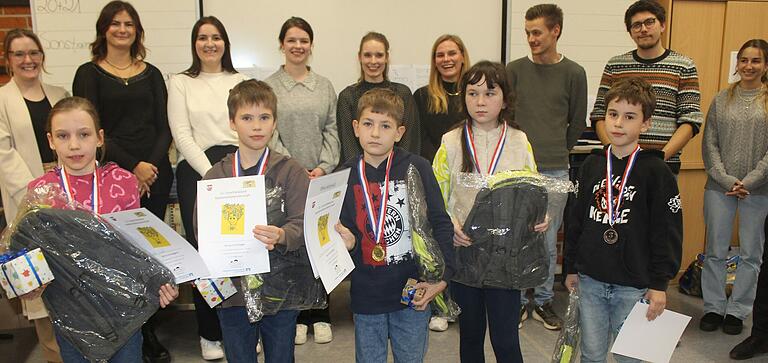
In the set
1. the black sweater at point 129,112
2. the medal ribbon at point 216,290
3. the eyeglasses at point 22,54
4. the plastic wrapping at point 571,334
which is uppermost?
the eyeglasses at point 22,54

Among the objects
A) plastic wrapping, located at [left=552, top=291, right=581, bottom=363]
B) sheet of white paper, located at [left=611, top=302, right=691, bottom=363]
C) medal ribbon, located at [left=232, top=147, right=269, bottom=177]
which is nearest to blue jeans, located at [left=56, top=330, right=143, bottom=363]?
medal ribbon, located at [left=232, top=147, right=269, bottom=177]

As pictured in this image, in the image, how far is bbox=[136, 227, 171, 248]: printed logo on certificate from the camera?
1798 mm

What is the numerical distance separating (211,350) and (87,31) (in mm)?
2487

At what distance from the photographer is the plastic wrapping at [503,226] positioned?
6.79ft

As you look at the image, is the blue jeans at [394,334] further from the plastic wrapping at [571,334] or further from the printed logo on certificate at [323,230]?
the plastic wrapping at [571,334]

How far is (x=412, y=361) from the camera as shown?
2033mm

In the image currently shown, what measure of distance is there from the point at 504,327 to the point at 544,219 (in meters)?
0.45

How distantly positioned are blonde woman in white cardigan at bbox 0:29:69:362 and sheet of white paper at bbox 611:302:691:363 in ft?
8.62

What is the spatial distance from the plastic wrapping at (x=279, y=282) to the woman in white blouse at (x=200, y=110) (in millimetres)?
1036

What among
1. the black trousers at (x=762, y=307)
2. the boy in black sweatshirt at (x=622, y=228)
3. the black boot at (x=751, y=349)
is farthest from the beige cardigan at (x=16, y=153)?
the black trousers at (x=762, y=307)

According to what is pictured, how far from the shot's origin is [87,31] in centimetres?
397

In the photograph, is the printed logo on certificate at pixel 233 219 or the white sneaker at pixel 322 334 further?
the white sneaker at pixel 322 334

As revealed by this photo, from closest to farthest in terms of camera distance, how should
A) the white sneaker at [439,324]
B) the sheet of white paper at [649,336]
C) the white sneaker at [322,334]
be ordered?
the sheet of white paper at [649,336] < the white sneaker at [322,334] < the white sneaker at [439,324]

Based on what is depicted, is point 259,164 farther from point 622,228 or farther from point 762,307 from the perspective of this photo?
point 762,307
